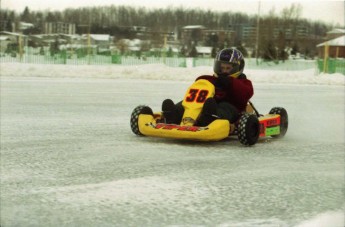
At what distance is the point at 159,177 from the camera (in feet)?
11.5

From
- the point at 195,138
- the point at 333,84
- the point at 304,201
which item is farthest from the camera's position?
the point at 333,84

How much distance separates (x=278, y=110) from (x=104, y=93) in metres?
5.32

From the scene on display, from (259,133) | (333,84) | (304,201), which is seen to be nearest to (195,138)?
(259,133)

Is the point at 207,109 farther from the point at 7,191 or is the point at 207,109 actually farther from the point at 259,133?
the point at 7,191

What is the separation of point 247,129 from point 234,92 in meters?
0.47

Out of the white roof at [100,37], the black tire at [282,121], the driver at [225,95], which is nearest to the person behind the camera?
the driver at [225,95]

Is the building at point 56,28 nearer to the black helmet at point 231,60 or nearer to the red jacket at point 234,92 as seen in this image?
the black helmet at point 231,60

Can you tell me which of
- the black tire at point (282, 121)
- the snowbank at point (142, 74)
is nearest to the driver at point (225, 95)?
the black tire at point (282, 121)

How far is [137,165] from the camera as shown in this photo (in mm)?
3900

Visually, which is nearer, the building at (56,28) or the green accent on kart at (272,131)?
the green accent on kart at (272,131)

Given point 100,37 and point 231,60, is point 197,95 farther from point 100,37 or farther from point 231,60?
point 100,37

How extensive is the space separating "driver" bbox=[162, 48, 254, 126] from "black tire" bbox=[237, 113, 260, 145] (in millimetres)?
217

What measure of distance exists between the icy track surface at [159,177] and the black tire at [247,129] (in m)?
0.07

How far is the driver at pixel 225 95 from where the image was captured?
4.97 meters
